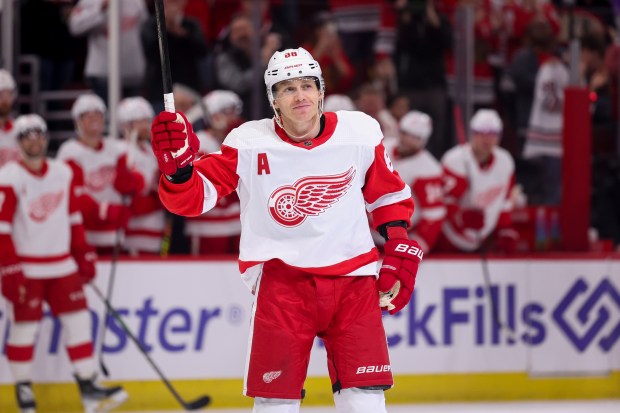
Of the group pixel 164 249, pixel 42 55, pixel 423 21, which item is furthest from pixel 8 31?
pixel 423 21

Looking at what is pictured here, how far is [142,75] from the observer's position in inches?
304

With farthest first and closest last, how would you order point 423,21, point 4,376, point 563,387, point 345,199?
point 423,21 → point 563,387 → point 4,376 → point 345,199

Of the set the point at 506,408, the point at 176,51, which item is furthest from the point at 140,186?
the point at 506,408

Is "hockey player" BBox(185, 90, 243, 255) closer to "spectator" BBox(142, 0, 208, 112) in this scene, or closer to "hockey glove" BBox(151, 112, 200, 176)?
"spectator" BBox(142, 0, 208, 112)

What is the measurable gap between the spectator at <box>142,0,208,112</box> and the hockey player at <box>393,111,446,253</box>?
136cm

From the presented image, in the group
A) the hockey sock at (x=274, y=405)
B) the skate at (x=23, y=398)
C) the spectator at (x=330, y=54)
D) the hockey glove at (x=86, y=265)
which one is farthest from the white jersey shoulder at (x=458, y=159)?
the hockey sock at (x=274, y=405)

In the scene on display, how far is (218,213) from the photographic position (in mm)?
7262

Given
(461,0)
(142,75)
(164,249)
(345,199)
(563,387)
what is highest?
(461,0)

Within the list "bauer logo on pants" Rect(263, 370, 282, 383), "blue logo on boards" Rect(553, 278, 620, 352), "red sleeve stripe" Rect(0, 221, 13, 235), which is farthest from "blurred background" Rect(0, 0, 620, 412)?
"bauer logo on pants" Rect(263, 370, 282, 383)

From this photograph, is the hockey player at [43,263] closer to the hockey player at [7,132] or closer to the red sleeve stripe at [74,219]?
the red sleeve stripe at [74,219]

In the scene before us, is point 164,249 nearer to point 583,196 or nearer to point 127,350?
point 127,350

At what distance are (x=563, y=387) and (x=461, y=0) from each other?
2.90 metres

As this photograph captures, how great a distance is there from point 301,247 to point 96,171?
3.52m

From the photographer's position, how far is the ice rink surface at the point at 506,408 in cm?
675
